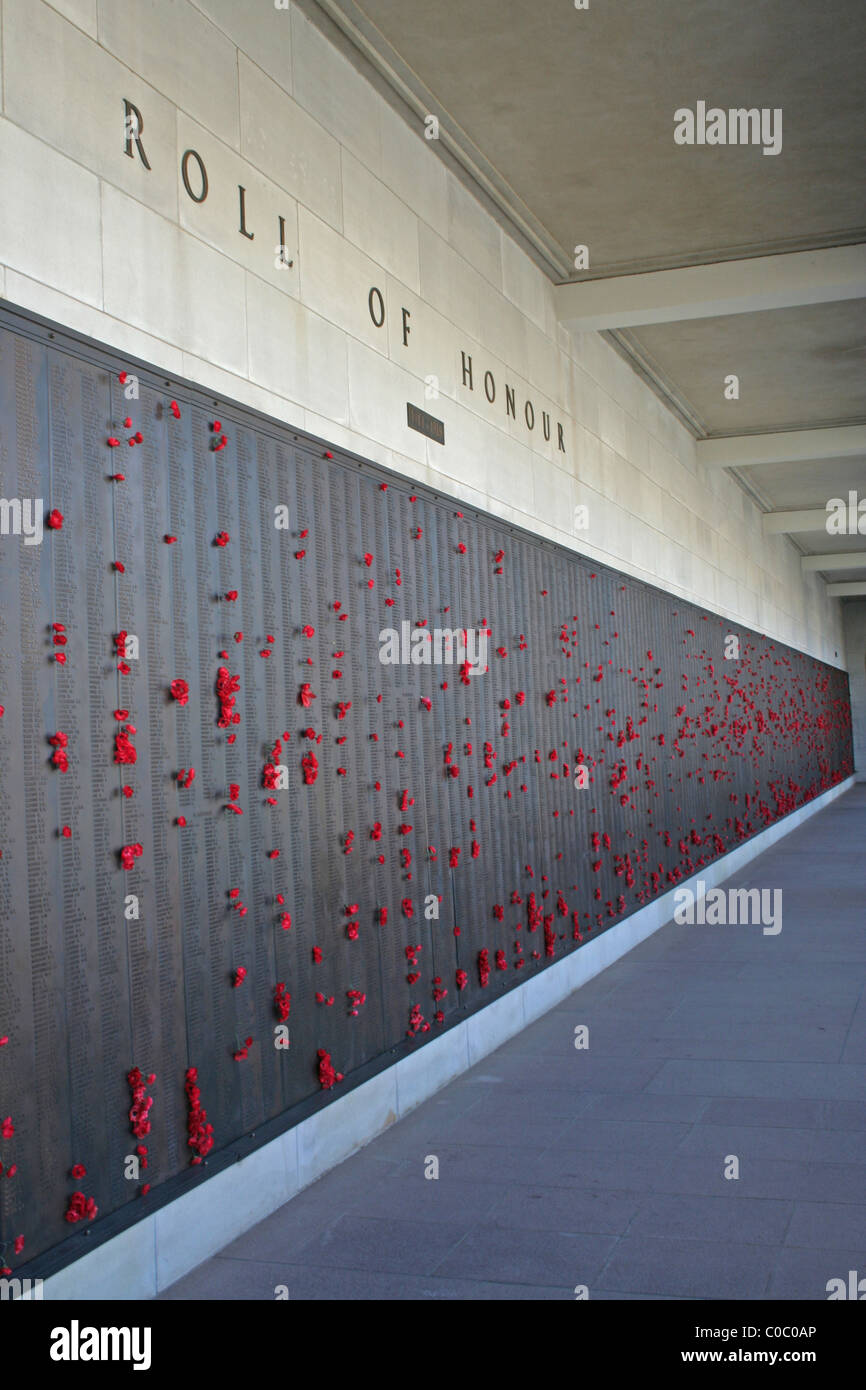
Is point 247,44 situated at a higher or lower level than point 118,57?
higher

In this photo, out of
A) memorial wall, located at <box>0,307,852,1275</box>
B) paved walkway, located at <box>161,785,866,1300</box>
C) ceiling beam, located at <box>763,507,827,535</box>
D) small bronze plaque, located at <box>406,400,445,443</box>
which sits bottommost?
paved walkway, located at <box>161,785,866,1300</box>

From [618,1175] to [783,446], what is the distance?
956 cm

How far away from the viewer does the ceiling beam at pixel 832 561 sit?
68.9ft

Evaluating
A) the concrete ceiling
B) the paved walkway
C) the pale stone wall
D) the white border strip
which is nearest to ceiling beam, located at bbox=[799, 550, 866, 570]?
the concrete ceiling

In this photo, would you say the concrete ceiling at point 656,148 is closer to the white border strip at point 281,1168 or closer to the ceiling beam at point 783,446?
the ceiling beam at point 783,446

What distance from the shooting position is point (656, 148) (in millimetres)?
6133

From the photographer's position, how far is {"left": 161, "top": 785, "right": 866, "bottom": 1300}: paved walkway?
133 inches

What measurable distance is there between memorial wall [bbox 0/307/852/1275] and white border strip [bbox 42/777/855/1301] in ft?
Result: 0.24

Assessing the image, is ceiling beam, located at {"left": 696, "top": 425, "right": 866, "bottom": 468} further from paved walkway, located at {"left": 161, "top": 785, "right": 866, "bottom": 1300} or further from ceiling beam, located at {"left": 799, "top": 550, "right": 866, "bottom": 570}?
ceiling beam, located at {"left": 799, "top": 550, "right": 866, "bottom": 570}

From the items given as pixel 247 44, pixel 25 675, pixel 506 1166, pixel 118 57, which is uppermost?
pixel 247 44

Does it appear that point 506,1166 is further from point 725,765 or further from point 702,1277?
point 725,765
